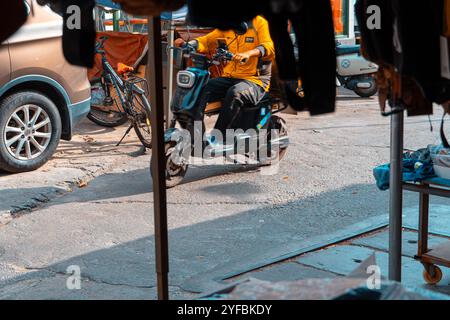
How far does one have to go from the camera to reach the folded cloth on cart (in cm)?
455

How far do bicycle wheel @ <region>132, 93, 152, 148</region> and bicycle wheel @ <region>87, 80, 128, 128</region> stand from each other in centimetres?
70

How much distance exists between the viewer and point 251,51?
24.8 feet

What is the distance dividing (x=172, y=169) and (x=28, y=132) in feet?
5.71

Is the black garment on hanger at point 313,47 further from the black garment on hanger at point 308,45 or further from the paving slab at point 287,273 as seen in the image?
the paving slab at point 287,273

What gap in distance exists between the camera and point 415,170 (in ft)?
15.1

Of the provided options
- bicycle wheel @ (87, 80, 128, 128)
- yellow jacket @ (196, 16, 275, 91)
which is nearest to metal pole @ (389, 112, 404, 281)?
yellow jacket @ (196, 16, 275, 91)

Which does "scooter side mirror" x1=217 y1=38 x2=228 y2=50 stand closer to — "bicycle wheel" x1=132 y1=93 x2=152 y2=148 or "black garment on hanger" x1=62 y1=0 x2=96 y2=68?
"bicycle wheel" x1=132 y1=93 x2=152 y2=148

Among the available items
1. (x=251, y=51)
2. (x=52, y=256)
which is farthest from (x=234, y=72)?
(x=52, y=256)

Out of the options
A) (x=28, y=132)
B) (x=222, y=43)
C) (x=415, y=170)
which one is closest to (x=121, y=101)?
(x=28, y=132)

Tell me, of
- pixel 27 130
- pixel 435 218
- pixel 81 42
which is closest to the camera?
pixel 81 42

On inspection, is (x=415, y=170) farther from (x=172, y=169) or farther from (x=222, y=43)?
(x=222, y=43)

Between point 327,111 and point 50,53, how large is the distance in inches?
247

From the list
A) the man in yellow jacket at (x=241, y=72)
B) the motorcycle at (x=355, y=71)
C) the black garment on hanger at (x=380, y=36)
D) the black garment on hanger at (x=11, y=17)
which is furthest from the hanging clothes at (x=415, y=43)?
the motorcycle at (x=355, y=71)

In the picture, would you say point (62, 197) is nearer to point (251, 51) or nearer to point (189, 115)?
point (189, 115)
